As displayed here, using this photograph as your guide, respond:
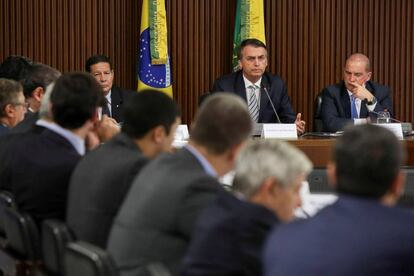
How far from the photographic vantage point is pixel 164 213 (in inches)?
112

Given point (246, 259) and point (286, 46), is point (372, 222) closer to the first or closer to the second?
point (246, 259)

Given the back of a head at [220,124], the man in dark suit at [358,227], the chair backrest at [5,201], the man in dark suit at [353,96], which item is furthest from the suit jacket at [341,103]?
the man in dark suit at [358,227]

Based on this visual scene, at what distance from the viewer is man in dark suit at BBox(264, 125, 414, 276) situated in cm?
212

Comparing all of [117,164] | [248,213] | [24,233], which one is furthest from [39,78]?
[248,213]

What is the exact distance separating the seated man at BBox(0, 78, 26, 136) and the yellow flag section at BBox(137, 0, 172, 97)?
3.45 m

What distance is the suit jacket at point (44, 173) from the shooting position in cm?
387

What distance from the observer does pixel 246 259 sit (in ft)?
8.02

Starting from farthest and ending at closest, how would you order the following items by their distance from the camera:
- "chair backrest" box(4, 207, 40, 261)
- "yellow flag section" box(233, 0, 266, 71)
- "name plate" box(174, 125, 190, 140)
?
"yellow flag section" box(233, 0, 266, 71) → "name plate" box(174, 125, 190, 140) → "chair backrest" box(4, 207, 40, 261)

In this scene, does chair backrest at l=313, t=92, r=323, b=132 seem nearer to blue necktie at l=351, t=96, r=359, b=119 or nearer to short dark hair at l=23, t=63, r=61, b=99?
blue necktie at l=351, t=96, r=359, b=119

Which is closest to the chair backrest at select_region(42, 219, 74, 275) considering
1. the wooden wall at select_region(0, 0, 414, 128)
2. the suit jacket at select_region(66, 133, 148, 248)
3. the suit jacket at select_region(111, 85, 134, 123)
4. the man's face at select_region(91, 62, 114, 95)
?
the suit jacket at select_region(66, 133, 148, 248)

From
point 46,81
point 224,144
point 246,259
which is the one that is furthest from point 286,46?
point 246,259

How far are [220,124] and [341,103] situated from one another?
538 centimetres

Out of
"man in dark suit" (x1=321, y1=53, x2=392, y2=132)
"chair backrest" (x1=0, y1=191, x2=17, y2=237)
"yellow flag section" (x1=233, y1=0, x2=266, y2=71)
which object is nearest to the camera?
"chair backrest" (x1=0, y1=191, x2=17, y2=237)

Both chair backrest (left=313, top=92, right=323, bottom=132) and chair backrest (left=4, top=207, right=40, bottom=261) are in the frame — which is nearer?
chair backrest (left=4, top=207, right=40, bottom=261)
